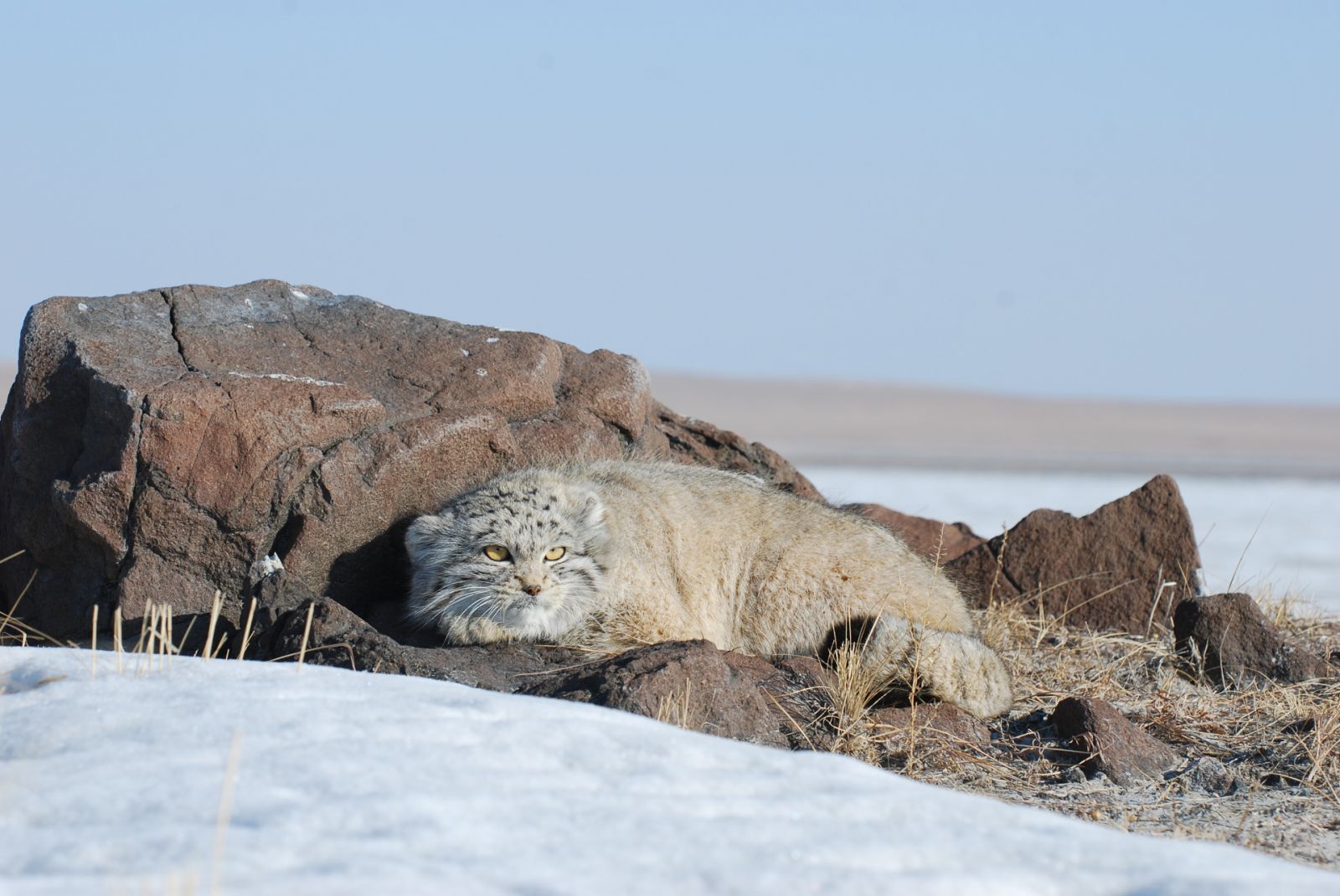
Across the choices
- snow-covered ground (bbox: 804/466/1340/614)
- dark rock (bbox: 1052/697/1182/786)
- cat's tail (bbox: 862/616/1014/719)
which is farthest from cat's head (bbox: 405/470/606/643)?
snow-covered ground (bbox: 804/466/1340/614)

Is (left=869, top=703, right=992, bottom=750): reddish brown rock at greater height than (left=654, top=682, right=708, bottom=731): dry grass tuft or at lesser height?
lesser

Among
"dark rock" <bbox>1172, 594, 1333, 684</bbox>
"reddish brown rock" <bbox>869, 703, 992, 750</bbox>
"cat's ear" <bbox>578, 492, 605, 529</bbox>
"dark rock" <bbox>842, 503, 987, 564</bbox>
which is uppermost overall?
"cat's ear" <bbox>578, 492, 605, 529</bbox>

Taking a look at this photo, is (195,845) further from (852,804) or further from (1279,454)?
(1279,454)

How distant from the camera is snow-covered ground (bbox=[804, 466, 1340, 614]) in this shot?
1655cm

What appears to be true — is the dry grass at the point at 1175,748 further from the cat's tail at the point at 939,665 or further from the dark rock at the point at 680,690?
the dark rock at the point at 680,690

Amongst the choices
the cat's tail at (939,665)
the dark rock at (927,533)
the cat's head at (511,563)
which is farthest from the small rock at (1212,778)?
the dark rock at (927,533)

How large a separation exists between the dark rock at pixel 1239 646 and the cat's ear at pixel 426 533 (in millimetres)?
4736

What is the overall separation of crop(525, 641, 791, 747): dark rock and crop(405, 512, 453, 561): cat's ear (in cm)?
123

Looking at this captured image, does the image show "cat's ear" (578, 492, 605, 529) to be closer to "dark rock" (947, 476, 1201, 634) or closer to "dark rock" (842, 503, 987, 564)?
"dark rock" (947, 476, 1201, 634)

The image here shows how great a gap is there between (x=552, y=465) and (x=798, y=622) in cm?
181

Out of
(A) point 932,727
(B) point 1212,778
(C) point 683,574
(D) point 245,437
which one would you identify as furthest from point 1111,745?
(D) point 245,437

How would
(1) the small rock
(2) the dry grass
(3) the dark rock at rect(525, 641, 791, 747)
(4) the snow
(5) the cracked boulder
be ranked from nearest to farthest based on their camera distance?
(4) the snow < (2) the dry grass < (3) the dark rock at rect(525, 641, 791, 747) < (1) the small rock < (5) the cracked boulder

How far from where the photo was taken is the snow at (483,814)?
11.8 ft

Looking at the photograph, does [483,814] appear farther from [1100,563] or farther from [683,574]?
[1100,563]
